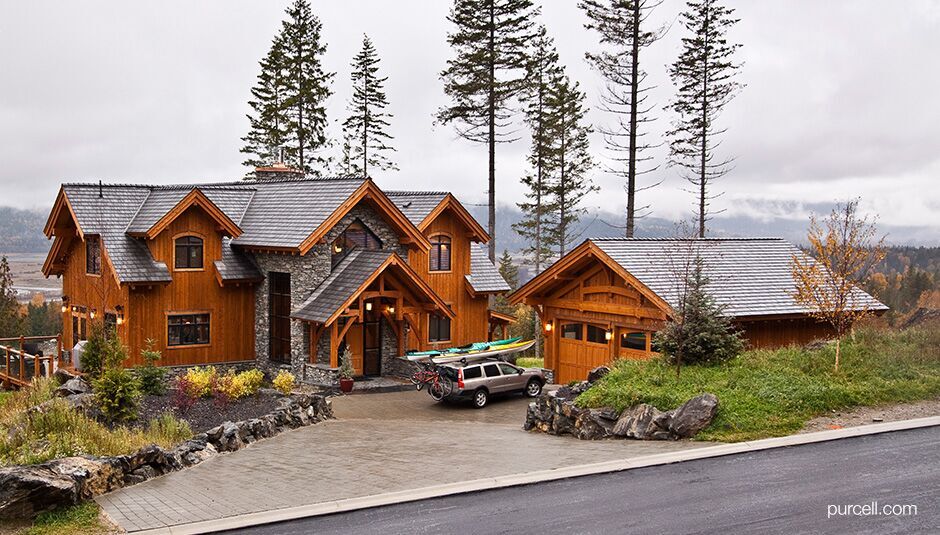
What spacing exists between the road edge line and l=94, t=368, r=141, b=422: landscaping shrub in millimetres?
7939

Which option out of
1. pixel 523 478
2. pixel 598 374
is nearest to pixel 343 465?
pixel 523 478

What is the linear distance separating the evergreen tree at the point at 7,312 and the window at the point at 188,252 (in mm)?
19195

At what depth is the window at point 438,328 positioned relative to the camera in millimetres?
31750

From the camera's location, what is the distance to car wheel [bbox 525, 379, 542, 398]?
1006 inches

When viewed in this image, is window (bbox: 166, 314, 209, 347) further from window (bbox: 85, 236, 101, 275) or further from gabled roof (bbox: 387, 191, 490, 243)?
gabled roof (bbox: 387, 191, 490, 243)

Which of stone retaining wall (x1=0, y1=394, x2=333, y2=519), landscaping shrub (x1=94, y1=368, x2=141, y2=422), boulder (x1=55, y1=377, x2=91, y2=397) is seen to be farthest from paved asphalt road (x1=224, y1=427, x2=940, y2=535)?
boulder (x1=55, y1=377, x2=91, y2=397)

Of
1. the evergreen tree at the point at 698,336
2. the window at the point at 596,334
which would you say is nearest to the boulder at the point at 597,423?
the evergreen tree at the point at 698,336

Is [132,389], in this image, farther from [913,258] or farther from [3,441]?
[913,258]

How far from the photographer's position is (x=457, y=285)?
32.8m

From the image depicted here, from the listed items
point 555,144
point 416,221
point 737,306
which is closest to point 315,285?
point 416,221

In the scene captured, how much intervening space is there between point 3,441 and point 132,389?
4.03 m

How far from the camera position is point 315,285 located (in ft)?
93.4

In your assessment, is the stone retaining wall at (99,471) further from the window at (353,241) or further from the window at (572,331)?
the window at (572,331)

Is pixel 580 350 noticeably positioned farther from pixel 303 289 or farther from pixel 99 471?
pixel 99 471
